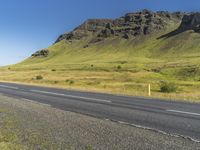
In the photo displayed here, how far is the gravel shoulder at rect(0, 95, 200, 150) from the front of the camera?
7.31 m

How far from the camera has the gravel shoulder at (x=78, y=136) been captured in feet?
24.0

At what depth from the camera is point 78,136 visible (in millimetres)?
8383

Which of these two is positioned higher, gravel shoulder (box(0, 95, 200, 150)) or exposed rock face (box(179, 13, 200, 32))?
exposed rock face (box(179, 13, 200, 32))

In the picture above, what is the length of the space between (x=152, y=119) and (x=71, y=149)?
473cm

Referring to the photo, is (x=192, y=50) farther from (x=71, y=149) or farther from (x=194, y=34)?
(x=71, y=149)

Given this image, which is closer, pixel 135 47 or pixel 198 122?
A: pixel 198 122

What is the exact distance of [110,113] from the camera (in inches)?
Answer: 509

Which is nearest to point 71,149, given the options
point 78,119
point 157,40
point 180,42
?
point 78,119

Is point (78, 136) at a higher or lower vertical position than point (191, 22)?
lower

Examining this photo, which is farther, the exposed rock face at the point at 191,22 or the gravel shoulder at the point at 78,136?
the exposed rock face at the point at 191,22

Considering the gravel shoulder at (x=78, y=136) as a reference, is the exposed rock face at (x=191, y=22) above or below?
above

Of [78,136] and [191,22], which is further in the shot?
[191,22]

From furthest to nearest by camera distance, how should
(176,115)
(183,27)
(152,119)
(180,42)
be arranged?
(183,27) < (180,42) < (176,115) < (152,119)

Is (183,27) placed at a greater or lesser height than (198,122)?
greater
